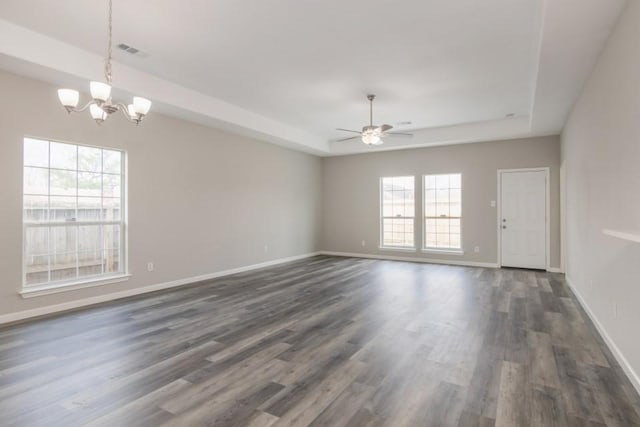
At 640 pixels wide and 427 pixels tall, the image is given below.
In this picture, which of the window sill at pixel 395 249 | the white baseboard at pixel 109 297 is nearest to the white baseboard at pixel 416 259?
the window sill at pixel 395 249

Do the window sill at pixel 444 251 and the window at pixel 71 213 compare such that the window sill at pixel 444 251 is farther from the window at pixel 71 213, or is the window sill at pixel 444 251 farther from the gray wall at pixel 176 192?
the window at pixel 71 213

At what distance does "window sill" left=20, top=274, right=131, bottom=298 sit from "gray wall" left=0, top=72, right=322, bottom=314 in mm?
69

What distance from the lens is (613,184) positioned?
284 centimetres

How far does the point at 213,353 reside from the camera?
9.63ft

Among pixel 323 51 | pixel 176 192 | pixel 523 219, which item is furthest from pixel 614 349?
pixel 176 192

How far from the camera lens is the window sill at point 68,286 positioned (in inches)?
156

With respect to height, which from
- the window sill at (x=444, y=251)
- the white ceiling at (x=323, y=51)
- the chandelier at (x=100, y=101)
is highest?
the white ceiling at (x=323, y=51)

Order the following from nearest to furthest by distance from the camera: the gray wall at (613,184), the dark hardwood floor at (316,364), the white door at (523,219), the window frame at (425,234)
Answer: the dark hardwood floor at (316,364)
the gray wall at (613,184)
the white door at (523,219)
the window frame at (425,234)

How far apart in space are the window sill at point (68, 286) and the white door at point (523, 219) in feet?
23.5

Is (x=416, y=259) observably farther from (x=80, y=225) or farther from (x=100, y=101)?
(x=100, y=101)

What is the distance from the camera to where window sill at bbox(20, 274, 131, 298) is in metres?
3.96

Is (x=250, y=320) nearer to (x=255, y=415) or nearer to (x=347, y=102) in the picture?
(x=255, y=415)

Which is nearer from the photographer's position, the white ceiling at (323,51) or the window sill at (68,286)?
the white ceiling at (323,51)

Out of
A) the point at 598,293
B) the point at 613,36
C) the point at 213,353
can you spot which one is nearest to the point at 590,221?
the point at 598,293
